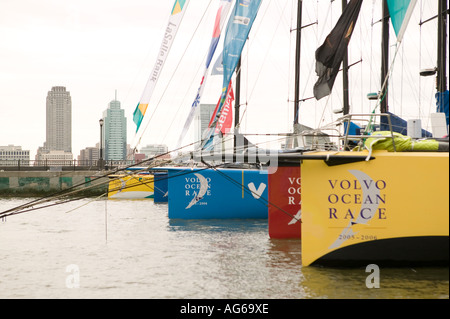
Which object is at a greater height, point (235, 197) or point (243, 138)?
point (243, 138)

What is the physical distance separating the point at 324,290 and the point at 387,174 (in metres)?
1.88

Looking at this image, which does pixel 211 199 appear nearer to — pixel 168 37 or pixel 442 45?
pixel 168 37

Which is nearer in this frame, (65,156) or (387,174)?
(387,174)

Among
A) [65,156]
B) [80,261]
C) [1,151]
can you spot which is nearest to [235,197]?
[80,261]

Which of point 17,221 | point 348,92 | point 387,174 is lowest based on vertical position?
point 17,221

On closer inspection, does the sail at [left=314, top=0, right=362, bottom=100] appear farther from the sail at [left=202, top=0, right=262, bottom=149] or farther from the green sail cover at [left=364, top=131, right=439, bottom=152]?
the sail at [left=202, top=0, right=262, bottom=149]

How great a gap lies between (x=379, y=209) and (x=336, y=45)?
3.66 m

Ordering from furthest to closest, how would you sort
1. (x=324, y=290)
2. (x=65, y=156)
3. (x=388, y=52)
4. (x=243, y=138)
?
(x=65, y=156) < (x=388, y=52) < (x=243, y=138) < (x=324, y=290)

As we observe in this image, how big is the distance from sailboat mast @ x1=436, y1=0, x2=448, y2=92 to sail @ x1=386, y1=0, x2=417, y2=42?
1920 millimetres

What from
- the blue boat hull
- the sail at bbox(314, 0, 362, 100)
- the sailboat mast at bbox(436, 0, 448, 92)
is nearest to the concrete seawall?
the blue boat hull

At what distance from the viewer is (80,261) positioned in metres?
9.62

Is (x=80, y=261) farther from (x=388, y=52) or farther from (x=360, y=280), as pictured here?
(x=388, y=52)

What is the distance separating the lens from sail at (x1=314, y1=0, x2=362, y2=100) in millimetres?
10234

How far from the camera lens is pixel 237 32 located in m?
14.1
